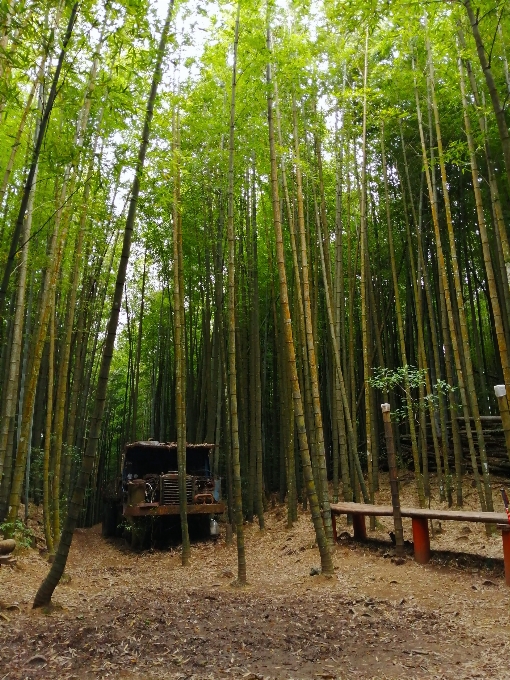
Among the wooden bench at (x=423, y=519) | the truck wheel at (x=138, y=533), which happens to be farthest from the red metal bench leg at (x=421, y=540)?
the truck wheel at (x=138, y=533)

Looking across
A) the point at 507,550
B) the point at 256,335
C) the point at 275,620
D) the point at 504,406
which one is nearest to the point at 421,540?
the point at 507,550

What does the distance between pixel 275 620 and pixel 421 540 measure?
2.10 metres

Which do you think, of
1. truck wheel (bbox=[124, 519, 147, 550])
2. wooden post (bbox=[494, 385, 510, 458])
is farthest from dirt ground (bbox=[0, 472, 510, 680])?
truck wheel (bbox=[124, 519, 147, 550])

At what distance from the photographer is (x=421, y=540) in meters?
4.76

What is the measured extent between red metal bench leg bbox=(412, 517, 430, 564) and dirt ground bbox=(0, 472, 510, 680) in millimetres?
112

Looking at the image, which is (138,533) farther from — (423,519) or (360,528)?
(423,519)

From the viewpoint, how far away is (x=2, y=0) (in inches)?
111

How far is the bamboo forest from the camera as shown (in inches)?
119

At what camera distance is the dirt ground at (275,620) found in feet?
8.10

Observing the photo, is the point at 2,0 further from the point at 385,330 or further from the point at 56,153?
the point at 385,330

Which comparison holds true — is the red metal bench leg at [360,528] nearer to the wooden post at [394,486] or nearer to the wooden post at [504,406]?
the wooden post at [394,486]

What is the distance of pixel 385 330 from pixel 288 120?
4.53 metres

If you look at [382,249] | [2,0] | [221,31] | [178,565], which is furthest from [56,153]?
[382,249]

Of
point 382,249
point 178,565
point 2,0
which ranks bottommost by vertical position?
point 178,565
